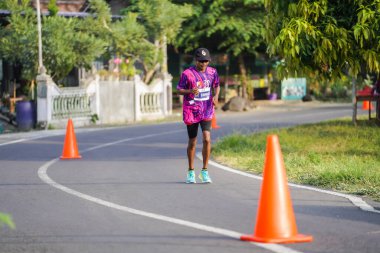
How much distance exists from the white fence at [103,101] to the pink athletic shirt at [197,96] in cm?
1518

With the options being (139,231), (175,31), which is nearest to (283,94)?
(175,31)

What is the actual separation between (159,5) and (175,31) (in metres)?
1.49

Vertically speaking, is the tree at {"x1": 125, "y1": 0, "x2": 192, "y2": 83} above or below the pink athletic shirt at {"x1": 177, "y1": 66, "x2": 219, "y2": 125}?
above

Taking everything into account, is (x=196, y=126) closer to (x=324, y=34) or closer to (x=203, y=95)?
(x=203, y=95)

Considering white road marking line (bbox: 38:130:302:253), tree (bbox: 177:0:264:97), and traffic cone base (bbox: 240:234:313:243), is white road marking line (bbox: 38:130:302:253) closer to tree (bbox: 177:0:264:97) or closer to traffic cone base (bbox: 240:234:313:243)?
traffic cone base (bbox: 240:234:313:243)

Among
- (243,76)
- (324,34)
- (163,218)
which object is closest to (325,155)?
(324,34)

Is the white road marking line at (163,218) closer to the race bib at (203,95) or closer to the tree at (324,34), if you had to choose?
the race bib at (203,95)

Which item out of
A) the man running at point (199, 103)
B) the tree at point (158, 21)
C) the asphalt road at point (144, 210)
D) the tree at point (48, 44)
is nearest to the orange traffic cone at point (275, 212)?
the asphalt road at point (144, 210)

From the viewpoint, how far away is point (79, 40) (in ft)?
98.0

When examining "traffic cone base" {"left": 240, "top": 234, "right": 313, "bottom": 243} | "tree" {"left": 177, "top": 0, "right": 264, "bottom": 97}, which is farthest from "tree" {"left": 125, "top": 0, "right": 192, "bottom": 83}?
"traffic cone base" {"left": 240, "top": 234, "right": 313, "bottom": 243}

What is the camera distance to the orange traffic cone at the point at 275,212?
7.77 m

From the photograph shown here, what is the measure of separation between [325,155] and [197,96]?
169 inches

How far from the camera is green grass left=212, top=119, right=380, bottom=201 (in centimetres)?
1242

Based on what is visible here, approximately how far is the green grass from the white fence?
8.05 metres
